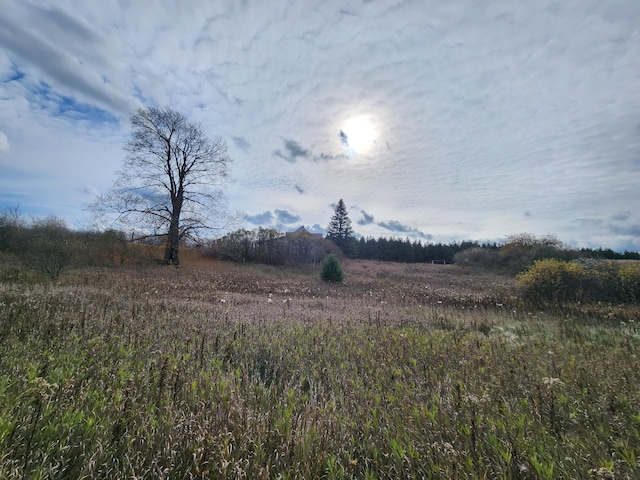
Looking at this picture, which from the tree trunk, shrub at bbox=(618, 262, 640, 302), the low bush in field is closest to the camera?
shrub at bbox=(618, 262, 640, 302)

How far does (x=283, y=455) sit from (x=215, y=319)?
4.50 meters

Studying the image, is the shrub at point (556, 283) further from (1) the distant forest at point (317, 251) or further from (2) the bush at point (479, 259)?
(2) the bush at point (479, 259)

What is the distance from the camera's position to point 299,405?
2742 millimetres

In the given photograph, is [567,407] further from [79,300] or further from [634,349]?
[79,300]

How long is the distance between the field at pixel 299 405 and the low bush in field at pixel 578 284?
26.6ft

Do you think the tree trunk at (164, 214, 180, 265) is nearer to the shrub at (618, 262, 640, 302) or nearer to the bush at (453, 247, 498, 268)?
the shrub at (618, 262, 640, 302)

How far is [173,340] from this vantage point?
169 inches

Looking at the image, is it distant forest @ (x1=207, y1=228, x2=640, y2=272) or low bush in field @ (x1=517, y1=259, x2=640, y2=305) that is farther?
distant forest @ (x1=207, y1=228, x2=640, y2=272)

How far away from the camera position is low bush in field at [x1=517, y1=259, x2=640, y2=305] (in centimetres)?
1158

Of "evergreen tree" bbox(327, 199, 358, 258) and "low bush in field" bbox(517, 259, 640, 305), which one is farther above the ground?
"evergreen tree" bbox(327, 199, 358, 258)

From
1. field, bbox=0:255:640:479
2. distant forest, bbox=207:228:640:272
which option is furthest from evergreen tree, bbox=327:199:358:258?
field, bbox=0:255:640:479

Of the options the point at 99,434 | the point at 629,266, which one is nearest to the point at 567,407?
the point at 99,434

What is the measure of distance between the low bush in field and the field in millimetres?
8107

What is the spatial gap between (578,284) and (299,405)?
14.6 metres
